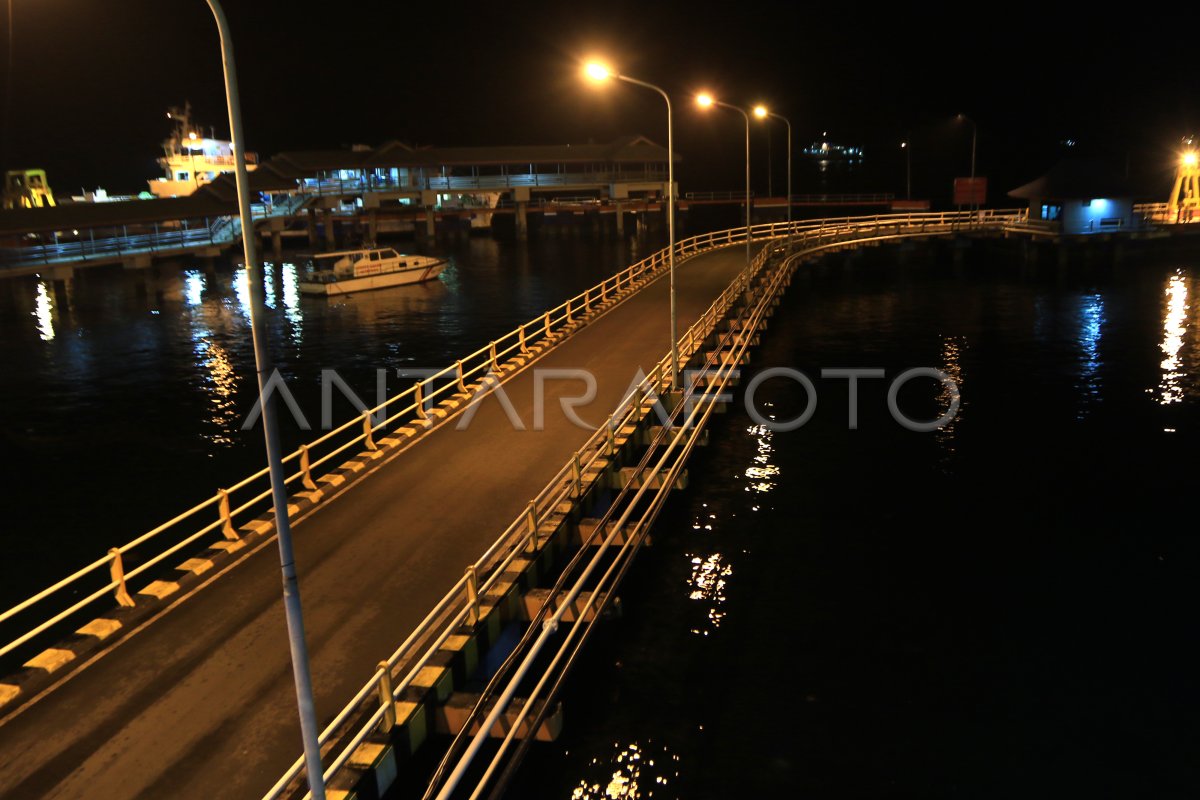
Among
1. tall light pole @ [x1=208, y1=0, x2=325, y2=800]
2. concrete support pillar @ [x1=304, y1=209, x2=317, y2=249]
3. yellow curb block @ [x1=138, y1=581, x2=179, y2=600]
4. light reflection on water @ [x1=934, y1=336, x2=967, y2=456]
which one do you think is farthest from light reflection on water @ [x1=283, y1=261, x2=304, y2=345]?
tall light pole @ [x1=208, y1=0, x2=325, y2=800]

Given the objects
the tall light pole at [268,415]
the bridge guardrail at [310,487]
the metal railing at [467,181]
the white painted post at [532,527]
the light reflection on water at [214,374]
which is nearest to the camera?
the tall light pole at [268,415]

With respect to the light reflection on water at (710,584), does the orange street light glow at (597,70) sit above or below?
above

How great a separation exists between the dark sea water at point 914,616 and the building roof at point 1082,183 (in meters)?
40.2

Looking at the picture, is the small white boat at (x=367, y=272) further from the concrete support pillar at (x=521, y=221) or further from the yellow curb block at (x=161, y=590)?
the yellow curb block at (x=161, y=590)

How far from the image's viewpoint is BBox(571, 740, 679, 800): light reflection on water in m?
12.2

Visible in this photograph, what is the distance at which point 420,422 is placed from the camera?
74.3 ft

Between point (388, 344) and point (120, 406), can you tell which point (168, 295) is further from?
point (120, 406)

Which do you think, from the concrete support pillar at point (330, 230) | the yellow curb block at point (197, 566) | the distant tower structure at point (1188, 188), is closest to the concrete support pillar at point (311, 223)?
the concrete support pillar at point (330, 230)

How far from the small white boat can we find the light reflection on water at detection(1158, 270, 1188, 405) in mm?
46638

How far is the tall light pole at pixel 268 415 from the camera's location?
21.4ft

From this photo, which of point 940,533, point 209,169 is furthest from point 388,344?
point 209,169

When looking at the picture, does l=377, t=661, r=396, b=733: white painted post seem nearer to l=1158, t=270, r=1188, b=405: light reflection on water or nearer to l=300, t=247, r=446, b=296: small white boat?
l=1158, t=270, r=1188, b=405: light reflection on water

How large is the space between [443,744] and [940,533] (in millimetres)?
12779

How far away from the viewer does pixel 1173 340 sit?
135 feet
